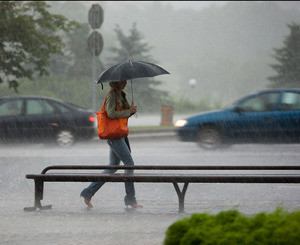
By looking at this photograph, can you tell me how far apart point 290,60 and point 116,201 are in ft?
132

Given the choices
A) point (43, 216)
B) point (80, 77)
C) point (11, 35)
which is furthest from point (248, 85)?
point (43, 216)

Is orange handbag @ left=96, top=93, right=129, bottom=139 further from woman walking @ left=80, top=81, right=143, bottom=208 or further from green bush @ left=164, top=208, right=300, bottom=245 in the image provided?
green bush @ left=164, top=208, right=300, bottom=245

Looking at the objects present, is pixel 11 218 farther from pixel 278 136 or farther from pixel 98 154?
pixel 278 136

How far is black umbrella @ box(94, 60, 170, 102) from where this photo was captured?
6.74 m

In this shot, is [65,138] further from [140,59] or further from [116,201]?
[140,59]

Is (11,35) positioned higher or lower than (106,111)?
higher

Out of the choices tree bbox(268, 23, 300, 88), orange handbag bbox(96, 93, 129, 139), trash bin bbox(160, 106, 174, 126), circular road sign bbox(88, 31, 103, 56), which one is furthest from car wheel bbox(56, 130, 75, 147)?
tree bbox(268, 23, 300, 88)

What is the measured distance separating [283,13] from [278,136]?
137 metres

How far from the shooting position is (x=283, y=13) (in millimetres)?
145000

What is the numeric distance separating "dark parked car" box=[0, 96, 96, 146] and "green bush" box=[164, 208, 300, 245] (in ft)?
42.9

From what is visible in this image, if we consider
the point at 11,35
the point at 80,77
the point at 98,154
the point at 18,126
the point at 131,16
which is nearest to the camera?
the point at 98,154

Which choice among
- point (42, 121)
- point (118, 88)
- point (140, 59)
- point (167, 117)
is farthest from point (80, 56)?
point (118, 88)

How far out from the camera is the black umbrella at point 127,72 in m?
6.74

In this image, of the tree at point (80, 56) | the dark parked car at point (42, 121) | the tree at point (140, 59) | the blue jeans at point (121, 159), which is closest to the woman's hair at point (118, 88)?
the blue jeans at point (121, 159)
